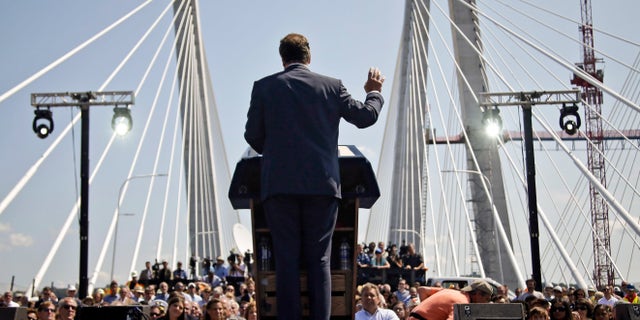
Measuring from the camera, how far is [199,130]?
3897cm

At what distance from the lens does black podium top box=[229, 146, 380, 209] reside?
17.5 ft

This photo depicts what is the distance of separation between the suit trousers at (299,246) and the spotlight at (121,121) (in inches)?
592

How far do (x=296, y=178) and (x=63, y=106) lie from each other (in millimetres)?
14649

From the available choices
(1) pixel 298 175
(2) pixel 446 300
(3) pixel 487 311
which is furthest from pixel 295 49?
(2) pixel 446 300

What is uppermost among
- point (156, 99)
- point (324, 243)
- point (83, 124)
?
point (156, 99)

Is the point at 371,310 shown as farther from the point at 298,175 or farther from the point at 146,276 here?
the point at 146,276

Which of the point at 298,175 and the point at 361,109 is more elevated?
the point at 361,109

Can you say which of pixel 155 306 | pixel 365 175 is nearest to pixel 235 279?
pixel 155 306

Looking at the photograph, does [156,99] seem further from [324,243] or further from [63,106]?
[324,243]

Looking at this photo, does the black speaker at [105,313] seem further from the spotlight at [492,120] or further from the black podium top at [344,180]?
the spotlight at [492,120]

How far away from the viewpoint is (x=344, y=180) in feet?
17.6

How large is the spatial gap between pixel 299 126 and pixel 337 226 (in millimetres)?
721

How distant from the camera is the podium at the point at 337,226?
208 inches

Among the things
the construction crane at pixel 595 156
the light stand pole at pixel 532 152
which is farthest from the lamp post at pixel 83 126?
the construction crane at pixel 595 156
